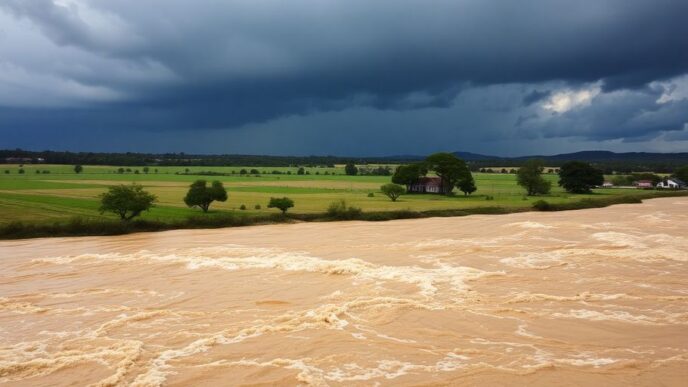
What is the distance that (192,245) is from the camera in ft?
92.5

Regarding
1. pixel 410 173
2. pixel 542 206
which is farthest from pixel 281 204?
pixel 410 173

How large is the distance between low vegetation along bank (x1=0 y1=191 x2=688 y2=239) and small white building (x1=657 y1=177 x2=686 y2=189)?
40442 millimetres

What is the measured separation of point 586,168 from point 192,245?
57.4 m

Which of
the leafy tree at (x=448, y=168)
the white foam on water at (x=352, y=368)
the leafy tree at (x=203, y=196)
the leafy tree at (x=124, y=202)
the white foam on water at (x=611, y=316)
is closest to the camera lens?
the white foam on water at (x=352, y=368)

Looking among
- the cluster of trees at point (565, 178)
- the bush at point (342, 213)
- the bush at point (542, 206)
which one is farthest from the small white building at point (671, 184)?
the bush at point (342, 213)

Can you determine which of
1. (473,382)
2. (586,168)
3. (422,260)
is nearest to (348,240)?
(422,260)

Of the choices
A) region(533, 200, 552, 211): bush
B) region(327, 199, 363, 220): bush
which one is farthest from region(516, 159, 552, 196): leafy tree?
region(327, 199, 363, 220): bush

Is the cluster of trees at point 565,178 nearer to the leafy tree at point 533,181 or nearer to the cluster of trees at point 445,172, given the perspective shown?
the leafy tree at point 533,181

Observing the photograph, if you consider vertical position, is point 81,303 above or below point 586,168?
below

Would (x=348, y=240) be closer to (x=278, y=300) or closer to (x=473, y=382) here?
(x=278, y=300)

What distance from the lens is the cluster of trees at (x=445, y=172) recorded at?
206ft

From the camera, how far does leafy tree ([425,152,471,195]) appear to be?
6266 centimetres

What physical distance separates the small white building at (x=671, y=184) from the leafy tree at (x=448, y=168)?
39906 mm

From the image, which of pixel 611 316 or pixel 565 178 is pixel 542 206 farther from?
pixel 611 316
